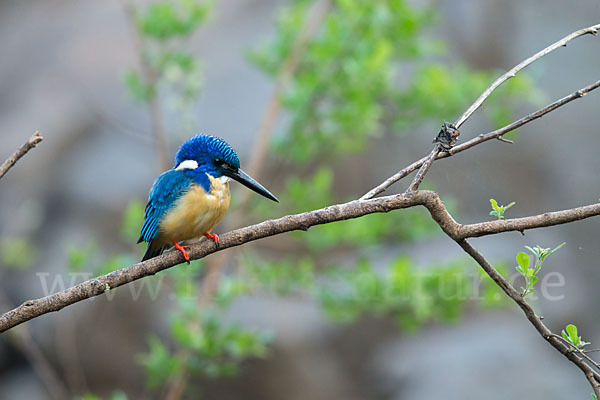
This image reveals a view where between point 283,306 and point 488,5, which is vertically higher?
point 488,5

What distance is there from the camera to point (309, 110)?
3186 mm

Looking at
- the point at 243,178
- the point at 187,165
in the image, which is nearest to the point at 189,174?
the point at 187,165

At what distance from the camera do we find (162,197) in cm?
201

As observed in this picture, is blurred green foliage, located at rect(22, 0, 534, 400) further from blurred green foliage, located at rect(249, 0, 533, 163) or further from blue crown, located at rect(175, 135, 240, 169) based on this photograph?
blue crown, located at rect(175, 135, 240, 169)

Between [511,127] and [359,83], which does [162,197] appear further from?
[359,83]

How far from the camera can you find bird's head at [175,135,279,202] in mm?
1939

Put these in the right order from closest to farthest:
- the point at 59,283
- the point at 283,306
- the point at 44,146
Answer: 1. the point at 59,283
2. the point at 283,306
3. the point at 44,146

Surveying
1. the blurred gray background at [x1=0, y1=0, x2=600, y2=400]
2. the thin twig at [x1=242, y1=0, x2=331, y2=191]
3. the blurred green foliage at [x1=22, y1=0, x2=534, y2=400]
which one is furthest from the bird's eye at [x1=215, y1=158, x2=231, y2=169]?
the blurred gray background at [x1=0, y1=0, x2=600, y2=400]

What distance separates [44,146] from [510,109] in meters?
3.49

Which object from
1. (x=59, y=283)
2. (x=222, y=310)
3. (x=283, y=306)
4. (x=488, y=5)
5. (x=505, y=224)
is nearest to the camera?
(x=505, y=224)

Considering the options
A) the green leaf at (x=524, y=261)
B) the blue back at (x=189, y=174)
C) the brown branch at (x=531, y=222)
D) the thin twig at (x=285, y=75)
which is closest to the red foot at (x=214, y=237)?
the blue back at (x=189, y=174)

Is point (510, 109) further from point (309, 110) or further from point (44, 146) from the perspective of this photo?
point (44, 146)

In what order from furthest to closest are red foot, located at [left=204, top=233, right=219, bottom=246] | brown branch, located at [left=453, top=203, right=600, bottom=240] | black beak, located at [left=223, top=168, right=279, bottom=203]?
black beak, located at [left=223, top=168, right=279, bottom=203] → red foot, located at [left=204, top=233, right=219, bottom=246] → brown branch, located at [left=453, top=203, right=600, bottom=240]

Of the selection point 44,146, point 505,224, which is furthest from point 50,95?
point 505,224
